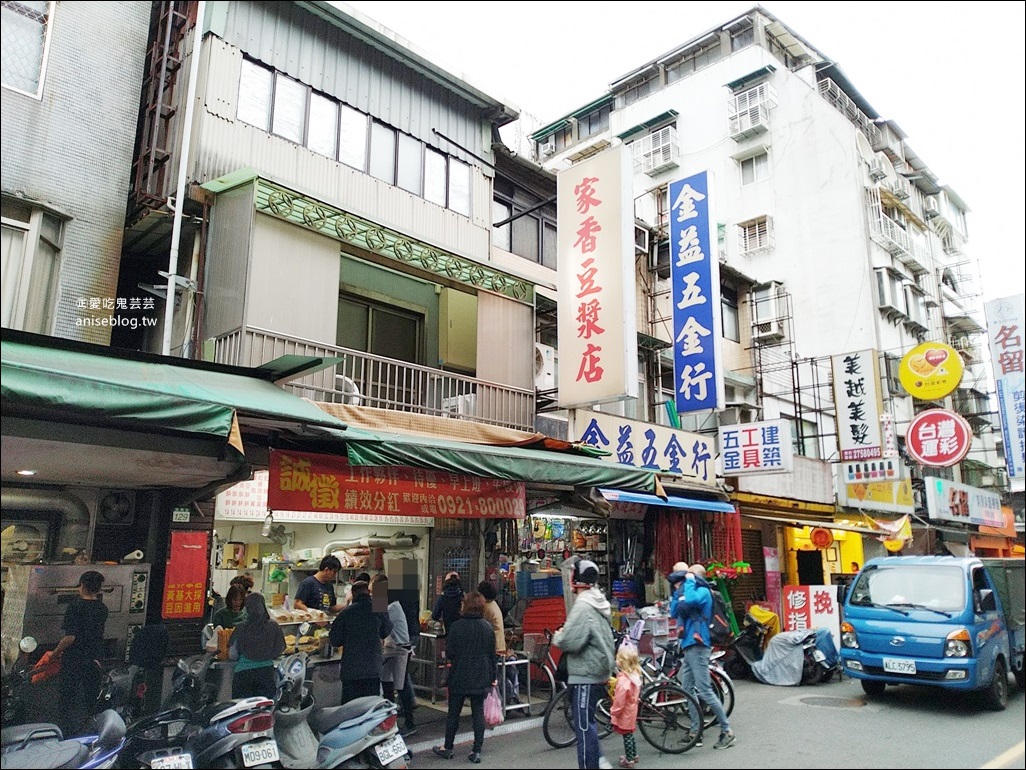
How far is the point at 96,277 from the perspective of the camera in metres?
9.02

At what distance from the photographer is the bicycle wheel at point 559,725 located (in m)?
7.81

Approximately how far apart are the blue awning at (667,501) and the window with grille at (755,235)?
15423 millimetres

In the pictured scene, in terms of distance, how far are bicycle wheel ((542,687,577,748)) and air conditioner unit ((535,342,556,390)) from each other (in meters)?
6.74

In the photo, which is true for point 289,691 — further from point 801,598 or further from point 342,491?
point 801,598

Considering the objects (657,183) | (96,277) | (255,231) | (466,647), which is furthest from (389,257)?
(657,183)

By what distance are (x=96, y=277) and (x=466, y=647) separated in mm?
6600

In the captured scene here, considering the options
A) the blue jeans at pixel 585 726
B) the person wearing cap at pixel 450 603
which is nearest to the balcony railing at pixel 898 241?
the person wearing cap at pixel 450 603

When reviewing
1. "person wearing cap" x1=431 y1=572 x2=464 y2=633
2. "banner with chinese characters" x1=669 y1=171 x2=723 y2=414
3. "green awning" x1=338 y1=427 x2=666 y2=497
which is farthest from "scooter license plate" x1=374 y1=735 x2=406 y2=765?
"banner with chinese characters" x1=669 y1=171 x2=723 y2=414

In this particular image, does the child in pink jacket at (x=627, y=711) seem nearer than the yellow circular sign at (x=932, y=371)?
Yes

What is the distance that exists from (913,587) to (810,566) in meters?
10.4

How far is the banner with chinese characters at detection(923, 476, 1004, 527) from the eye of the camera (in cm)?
2408

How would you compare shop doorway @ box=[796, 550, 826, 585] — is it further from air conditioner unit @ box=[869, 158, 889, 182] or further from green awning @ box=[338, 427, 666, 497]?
air conditioner unit @ box=[869, 158, 889, 182]

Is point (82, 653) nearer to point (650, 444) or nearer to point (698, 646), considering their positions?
point (698, 646)

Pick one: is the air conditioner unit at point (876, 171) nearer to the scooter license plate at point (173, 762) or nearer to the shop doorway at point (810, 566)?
the shop doorway at point (810, 566)
